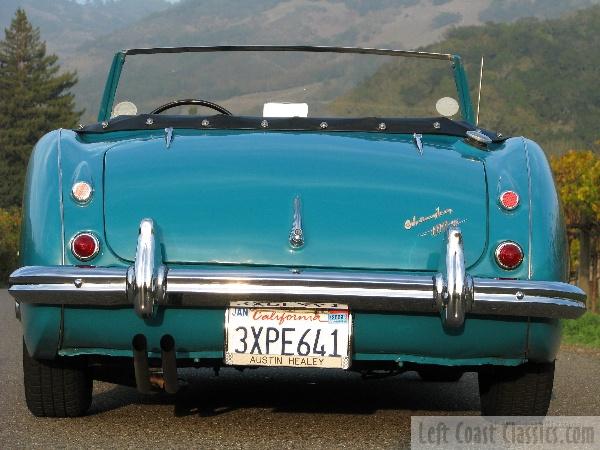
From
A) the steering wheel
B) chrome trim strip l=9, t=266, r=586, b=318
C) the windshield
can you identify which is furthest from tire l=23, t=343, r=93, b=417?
the steering wheel

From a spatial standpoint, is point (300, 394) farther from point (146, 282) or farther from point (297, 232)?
point (146, 282)

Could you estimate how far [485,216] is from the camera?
4.58 m

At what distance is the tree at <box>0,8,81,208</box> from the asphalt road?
90.1 m

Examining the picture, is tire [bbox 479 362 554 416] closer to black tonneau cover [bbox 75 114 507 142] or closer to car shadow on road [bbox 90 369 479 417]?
car shadow on road [bbox 90 369 479 417]

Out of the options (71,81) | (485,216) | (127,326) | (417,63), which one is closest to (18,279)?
(127,326)

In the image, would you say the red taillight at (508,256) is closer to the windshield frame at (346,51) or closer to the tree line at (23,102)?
the windshield frame at (346,51)

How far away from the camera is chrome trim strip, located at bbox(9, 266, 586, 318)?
428 centimetres

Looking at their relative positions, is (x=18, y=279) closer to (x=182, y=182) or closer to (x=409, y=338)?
(x=182, y=182)

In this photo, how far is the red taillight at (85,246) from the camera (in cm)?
448

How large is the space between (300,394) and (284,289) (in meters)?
1.93

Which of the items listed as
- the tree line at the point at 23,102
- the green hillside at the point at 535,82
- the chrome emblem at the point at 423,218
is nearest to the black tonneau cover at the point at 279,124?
the chrome emblem at the point at 423,218

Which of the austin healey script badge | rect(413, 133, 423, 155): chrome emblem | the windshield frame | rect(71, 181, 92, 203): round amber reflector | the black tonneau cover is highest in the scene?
the windshield frame

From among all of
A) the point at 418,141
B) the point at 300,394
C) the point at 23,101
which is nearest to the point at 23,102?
the point at 23,101

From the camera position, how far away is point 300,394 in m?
6.11
